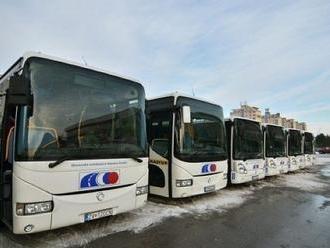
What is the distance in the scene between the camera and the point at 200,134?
732cm

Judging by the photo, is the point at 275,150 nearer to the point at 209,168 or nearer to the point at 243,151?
the point at 243,151

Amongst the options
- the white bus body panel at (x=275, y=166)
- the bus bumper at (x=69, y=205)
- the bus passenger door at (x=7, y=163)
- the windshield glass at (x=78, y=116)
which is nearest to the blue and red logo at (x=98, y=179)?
the bus bumper at (x=69, y=205)

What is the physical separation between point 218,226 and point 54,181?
3.11 metres

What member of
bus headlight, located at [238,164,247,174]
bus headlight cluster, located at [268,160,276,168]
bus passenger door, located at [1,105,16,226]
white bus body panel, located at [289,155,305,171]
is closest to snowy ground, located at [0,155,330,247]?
bus passenger door, located at [1,105,16,226]

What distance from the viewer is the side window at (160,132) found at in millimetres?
7102

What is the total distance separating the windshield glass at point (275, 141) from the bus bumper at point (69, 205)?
27.1 ft

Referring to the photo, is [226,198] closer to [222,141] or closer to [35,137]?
[222,141]

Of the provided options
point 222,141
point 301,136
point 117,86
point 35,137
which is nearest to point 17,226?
point 35,137

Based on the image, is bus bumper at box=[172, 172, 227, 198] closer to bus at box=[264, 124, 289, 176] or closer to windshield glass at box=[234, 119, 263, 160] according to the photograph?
windshield glass at box=[234, 119, 263, 160]

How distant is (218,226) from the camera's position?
5516mm

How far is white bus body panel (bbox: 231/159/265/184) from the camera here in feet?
30.1

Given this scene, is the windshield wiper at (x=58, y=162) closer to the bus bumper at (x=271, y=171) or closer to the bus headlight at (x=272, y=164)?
the bus bumper at (x=271, y=171)

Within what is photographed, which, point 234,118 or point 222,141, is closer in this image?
point 222,141

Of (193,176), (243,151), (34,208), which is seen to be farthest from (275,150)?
(34,208)
